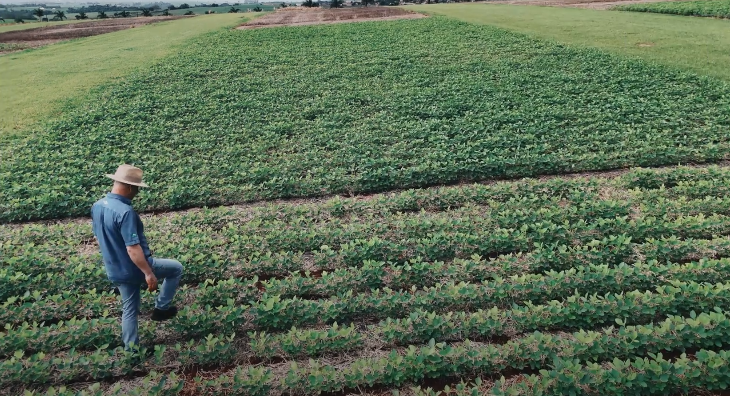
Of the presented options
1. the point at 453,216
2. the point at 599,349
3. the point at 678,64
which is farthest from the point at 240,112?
the point at 678,64

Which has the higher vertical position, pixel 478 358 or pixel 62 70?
pixel 62 70

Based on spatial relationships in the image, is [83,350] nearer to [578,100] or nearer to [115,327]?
[115,327]

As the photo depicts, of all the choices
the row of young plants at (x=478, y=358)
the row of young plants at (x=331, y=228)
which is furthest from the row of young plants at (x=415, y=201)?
the row of young plants at (x=478, y=358)

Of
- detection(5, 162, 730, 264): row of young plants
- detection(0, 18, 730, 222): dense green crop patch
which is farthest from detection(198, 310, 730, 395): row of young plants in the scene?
detection(0, 18, 730, 222): dense green crop patch

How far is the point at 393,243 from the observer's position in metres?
7.92

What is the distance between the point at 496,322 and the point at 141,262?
4.37 m

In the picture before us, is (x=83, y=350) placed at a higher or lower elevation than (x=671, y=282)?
lower

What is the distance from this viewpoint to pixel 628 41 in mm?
26922

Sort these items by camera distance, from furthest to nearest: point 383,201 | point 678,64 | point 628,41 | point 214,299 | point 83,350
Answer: point 628,41, point 678,64, point 383,201, point 214,299, point 83,350

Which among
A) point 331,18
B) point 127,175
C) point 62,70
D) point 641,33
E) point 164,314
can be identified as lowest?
point 164,314

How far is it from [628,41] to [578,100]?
14.5m

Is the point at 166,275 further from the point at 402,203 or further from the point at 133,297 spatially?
the point at 402,203

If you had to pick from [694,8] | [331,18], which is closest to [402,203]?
[694,8]

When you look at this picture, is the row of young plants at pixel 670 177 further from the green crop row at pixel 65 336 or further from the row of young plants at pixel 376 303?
the green crop row at pixel 65 336
